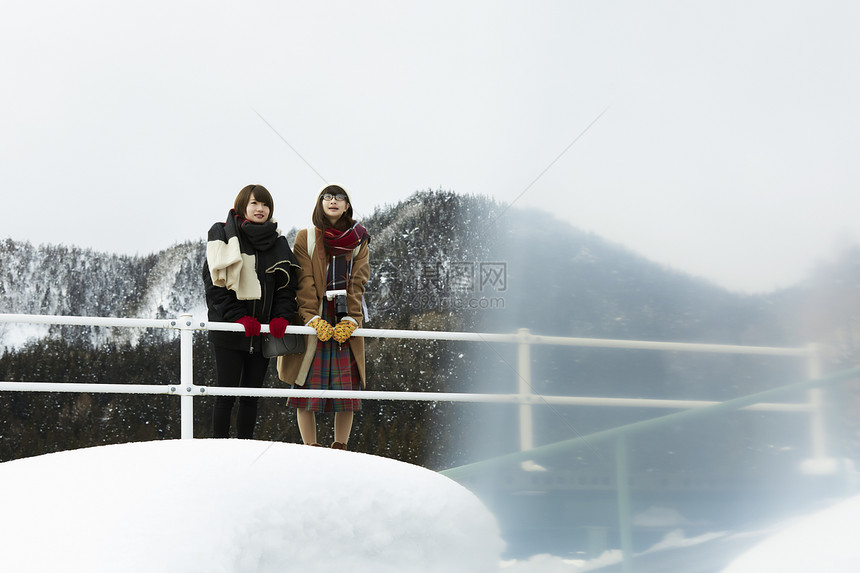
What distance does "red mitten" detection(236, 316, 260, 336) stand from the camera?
7.29ft

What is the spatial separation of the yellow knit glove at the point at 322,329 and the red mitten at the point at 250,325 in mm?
179

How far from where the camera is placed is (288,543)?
897 millimetres

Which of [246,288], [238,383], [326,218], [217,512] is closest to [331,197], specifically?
[326,218]

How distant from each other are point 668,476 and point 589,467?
3 centimetres

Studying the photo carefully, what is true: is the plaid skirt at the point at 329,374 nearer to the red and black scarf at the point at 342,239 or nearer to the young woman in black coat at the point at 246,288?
the young woman in black coat at the point at 246,288

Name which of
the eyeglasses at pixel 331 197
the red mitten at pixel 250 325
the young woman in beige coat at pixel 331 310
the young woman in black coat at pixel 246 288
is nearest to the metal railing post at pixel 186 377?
the young woman in black coat at pixel 246 288

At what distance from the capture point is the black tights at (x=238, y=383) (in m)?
2.29

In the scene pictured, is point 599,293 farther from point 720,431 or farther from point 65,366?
point 65,366

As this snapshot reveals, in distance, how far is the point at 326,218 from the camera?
2277 mm

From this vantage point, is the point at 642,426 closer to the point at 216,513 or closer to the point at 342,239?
the point at 216,513

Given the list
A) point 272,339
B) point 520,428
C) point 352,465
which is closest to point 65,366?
point 272,339

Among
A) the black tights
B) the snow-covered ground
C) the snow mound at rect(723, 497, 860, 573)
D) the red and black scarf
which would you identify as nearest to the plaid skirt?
the black tights

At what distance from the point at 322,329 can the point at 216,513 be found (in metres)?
1.39

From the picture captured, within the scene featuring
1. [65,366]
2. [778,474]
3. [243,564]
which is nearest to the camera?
[778,474]
